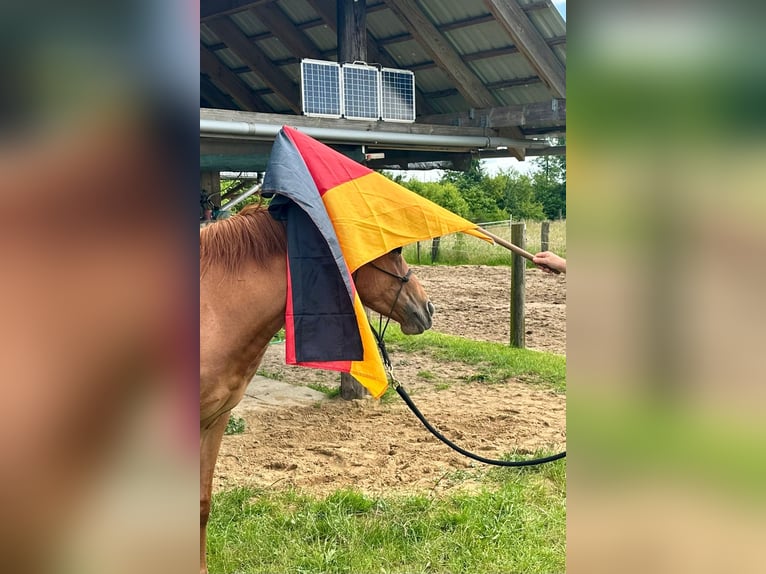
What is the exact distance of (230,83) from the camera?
8625 millimetres

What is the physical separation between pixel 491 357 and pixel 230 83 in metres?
4.76

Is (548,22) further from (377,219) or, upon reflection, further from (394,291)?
(377,219)

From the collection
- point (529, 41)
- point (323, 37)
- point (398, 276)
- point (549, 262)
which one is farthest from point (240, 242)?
point (323, 37)

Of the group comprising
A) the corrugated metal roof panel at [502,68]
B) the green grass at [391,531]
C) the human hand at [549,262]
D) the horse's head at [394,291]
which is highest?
the corrugated metal roof panel at [502,68]

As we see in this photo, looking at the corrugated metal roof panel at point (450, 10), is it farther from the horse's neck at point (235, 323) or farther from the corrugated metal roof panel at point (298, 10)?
the horse's neck at point (235, 323)

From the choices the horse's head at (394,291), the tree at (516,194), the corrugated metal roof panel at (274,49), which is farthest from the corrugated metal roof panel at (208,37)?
the tree at (516,194)

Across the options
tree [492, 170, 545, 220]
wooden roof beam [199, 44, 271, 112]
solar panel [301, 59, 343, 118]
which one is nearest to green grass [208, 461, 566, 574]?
solar panel [301, 59, 343, 118]
